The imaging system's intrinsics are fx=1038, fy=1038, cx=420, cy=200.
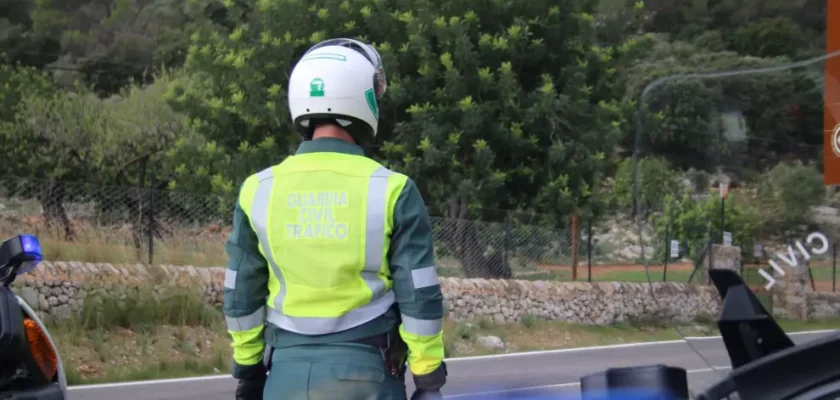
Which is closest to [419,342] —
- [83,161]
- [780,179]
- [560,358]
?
[780,179]

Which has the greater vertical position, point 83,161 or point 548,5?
point 548,5

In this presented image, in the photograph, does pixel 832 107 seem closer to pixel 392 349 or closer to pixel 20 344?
pixel 392 349

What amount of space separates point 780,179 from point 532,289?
14.1 m

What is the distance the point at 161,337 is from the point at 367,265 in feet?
36.4

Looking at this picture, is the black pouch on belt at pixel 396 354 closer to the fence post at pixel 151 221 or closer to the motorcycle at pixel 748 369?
the motorcycle at pixel 748 369

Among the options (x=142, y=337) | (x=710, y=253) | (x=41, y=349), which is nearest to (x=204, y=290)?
(x=142, y=337)

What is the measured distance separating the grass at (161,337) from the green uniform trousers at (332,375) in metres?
7.65

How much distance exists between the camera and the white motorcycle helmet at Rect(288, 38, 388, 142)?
9.29ft

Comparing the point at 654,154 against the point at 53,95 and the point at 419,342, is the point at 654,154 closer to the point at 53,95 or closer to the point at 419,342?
the point at 419,342

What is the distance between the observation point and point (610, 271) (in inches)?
111

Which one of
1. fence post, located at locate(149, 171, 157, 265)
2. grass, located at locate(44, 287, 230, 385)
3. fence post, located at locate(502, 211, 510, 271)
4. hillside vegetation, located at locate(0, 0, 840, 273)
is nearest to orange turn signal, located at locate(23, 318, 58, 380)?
hillside vegetation, located at locate(0, 0, 840, 273)

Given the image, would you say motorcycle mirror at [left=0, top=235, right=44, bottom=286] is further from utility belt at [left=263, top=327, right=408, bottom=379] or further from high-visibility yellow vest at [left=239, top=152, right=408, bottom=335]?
utility belt at [left=263, top=327, right=408, bottom=379]

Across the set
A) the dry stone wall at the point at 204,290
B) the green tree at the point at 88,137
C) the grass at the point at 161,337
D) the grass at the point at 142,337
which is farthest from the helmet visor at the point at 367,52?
the green tree at the point at 88,137

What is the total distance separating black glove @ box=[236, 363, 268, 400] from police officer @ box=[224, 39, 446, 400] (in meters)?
0.07
